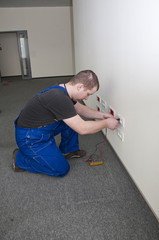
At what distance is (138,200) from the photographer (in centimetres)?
142

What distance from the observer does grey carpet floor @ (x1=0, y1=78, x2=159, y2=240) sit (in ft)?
3.91

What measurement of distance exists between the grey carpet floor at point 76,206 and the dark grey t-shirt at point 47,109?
53 cm

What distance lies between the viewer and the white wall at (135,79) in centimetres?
110

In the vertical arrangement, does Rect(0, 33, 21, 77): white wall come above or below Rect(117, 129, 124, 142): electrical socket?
above

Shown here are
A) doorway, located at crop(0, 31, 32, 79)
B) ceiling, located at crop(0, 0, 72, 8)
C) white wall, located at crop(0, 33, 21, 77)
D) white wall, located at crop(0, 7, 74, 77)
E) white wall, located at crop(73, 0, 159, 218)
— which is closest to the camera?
white wall, located at crop(73, 0, 159, 218)

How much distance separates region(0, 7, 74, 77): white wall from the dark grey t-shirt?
537 cm

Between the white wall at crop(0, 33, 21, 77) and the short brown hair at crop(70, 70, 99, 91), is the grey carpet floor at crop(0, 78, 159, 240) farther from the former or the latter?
the white wall at crop(0, 33, 21, 77)

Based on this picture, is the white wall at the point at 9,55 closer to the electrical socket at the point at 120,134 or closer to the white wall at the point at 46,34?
the white wall at the point at 46,34

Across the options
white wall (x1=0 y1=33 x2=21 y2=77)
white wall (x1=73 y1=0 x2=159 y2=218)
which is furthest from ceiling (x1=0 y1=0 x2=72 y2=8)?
white wall (x1=73 y1=0 x2=159 y2=218)

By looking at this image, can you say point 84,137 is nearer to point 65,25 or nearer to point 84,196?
point 84,196

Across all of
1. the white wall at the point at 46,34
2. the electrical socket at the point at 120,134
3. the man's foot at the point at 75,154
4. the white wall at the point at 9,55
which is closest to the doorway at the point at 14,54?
the white wall at the point at 9,55

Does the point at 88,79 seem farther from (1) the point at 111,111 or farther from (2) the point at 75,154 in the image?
(2) the point at 75,154

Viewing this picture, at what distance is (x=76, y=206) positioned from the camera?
4.55 ft

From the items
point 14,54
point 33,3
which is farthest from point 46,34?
point 14,54
